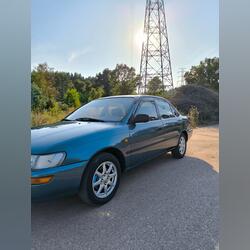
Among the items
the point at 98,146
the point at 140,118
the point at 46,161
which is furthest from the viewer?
the point at 140,118

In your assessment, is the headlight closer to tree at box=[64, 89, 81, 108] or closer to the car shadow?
the car shadow

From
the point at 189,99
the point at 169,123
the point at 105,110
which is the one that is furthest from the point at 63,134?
the point at 189,99

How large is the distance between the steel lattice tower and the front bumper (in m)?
1.98

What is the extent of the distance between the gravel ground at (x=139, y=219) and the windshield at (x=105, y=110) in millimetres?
806

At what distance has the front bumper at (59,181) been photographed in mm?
1869

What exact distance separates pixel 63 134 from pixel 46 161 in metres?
0.34

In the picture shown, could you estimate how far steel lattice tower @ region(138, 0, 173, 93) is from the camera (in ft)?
10.4

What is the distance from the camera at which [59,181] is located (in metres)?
1.93

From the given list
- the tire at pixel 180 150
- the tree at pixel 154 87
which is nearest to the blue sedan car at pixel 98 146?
the tire at pixel 180 150

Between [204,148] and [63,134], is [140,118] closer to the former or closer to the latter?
[63,134]

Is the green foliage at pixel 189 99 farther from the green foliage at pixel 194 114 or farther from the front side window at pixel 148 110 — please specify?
the front side window at pixel 148 110
